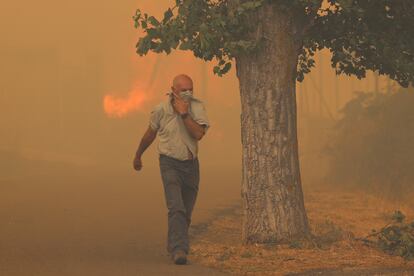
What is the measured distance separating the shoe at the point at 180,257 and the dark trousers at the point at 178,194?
0.07 metres

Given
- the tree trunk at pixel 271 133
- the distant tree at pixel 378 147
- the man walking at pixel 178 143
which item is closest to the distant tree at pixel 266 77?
the tree trunk at pixel 271 133

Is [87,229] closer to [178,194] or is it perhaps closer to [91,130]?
[178,194]

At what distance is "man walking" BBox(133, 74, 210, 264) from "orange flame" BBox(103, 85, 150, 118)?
146 feet

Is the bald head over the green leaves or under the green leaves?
over

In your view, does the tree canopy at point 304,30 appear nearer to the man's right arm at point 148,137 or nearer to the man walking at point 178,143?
the man walking at point 178,143

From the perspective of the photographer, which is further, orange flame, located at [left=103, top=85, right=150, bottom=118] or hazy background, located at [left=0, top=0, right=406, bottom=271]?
orange flame, located at [left=103, top=85, right=150, bottom=118]

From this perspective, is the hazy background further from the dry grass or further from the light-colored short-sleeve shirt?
the light-colored short-sleeve shirt

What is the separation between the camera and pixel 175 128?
26.4 ft

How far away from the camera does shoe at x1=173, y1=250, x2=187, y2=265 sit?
25.1 feet

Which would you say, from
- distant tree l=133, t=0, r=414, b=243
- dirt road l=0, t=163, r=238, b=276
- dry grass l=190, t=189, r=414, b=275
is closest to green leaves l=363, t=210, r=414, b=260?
dry grass l=190, t=189, r=414, b=275

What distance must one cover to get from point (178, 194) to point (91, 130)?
43729 mm

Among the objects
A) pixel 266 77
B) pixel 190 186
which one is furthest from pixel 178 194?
pixel 266 77

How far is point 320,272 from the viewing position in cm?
706

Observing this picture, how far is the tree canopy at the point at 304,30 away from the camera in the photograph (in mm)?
8781
